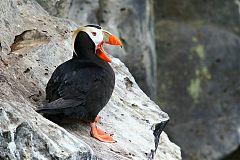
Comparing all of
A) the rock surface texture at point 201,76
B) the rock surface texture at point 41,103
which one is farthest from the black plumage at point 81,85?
the rock surface texture at point 201,76

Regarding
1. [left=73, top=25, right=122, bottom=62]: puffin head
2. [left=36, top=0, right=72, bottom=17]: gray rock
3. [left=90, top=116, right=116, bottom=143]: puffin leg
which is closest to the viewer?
[left=90, top=116, right=116, bottom=143]: puffin leg

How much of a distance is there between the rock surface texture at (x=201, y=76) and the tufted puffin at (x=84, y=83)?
4.42m

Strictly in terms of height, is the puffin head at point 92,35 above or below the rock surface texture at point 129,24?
above

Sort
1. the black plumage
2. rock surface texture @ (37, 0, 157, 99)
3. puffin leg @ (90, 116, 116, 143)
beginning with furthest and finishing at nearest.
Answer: rock surface texture @ (37, 0, 157, 99)
puffin leg @ (90, 116, 116, 143)
the black plumage

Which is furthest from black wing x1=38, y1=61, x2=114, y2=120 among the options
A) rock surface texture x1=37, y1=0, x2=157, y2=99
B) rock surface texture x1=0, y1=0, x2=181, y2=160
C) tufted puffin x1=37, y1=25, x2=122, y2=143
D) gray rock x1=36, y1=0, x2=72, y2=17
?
rock surface texture x1=37, y1=0, x2=157, y2=99

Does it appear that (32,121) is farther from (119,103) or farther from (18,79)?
(119,103)

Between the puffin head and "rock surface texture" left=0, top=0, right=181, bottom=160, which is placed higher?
the puffin head

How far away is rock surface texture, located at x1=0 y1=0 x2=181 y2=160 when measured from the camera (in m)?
3.79

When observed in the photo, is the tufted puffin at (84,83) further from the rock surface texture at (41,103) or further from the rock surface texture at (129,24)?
the rock surface texture at (129,24)

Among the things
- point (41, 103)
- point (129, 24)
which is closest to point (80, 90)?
point (41, 103)

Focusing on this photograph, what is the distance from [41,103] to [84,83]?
0.28m

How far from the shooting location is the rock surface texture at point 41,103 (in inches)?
149

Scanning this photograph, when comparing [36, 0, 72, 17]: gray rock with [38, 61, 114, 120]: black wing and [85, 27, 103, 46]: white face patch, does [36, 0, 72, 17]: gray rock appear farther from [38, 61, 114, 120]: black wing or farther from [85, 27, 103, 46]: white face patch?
[38, 61, 114, 120]: black wing

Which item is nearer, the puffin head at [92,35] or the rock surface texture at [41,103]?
the rock surface texture at [41,103]
